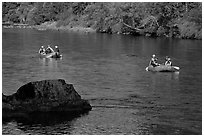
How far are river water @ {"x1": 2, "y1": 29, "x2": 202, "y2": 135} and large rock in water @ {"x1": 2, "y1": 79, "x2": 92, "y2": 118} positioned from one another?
0.83 meters

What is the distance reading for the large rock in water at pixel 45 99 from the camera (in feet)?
67.4

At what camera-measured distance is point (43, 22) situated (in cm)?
9262

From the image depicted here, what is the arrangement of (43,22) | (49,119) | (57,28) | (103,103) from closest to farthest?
(49,119) → (103,103) → (57,28) → (43,22)

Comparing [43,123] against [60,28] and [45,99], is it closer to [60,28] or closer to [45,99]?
[45,99]

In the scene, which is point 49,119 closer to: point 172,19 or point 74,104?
point 74,104

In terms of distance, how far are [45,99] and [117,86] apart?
7.33 meters

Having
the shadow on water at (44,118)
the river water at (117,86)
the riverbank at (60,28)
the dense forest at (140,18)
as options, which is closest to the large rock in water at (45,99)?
the shadow on water at (44,118)

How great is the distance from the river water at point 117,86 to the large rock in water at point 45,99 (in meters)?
0.83

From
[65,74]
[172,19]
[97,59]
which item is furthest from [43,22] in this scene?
[65,74]

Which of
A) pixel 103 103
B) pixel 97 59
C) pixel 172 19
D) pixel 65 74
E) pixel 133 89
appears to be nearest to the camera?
pixel 103 103

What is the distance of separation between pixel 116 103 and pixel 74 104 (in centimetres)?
239

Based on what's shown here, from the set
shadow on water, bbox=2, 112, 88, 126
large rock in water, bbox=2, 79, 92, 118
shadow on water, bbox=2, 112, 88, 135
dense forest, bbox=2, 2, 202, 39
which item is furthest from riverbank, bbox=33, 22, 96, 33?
shadow on water, bbox=2, 112, 88, 135

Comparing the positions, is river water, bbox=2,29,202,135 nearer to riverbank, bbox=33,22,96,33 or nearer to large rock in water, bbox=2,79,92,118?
large rock in water, bbox=2,79,92,118

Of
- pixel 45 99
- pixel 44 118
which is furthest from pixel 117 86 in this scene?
pixel 44 118
